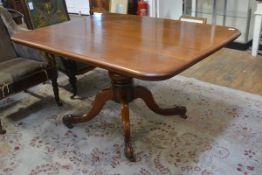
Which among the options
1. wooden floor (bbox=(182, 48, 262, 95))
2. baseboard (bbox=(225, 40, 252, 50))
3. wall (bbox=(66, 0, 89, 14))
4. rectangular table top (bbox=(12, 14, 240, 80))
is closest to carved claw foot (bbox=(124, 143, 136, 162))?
rectangular table top (bbox=(12, 14, 240, 80))

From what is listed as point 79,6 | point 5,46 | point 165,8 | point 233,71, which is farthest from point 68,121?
point 79,6

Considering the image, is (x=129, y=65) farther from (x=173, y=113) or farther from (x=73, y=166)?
(x=173, y=113)

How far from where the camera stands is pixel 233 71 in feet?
9.23

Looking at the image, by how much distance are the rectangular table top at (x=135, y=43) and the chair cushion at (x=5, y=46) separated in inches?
26.3

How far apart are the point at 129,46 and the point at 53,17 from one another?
58.9 inches

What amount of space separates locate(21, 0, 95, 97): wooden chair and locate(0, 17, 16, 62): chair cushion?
0.23m

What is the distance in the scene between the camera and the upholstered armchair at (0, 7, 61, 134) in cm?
193

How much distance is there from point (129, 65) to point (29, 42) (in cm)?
72

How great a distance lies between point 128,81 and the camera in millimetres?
1687

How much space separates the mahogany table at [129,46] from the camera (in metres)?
1.16

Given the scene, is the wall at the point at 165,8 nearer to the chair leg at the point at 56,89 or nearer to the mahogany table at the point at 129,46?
the mahogany table at the point at 129,46

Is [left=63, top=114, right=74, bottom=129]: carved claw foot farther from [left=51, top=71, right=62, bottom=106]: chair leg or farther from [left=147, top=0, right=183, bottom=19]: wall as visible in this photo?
[left=147, top=0, right=183, bottom=19]: wall

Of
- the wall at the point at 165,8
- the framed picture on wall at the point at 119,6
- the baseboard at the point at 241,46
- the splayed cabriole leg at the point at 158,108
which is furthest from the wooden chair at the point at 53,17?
the baseboard at the point at 241,46

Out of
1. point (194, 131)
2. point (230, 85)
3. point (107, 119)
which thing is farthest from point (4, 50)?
point (230, 85)
